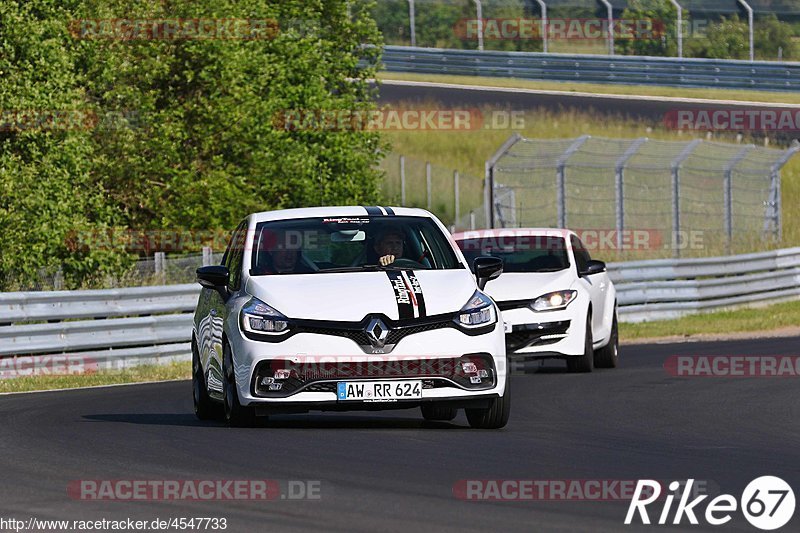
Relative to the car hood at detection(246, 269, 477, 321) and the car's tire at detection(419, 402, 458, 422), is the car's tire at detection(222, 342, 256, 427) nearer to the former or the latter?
the car hood at detection(246, 269, 477, 321)

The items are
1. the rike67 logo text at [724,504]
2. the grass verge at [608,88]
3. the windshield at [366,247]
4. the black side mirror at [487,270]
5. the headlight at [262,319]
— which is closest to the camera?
the rike67 logo text at [724,504]

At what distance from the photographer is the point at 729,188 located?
33.8 meters

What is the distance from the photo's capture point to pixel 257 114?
32.1m

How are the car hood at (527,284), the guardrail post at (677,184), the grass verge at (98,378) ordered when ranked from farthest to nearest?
the guardrail post at (677,184)
the grass verge at (98,378)
the car hood at (527,284)

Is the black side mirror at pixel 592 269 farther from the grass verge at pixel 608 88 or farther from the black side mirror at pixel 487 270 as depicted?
the grass verge at pixel 608 88

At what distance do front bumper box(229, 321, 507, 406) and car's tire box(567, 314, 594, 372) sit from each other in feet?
21.9

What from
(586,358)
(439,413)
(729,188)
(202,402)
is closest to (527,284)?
(586,358)

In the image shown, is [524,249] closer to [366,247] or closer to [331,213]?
[331,213]

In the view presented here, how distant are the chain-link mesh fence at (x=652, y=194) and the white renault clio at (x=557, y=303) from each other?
27.4 ft

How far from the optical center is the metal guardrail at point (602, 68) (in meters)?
47.1

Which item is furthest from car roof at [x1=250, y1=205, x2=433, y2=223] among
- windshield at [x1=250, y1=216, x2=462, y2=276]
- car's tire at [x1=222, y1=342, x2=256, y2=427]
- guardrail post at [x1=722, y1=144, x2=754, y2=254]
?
guardrail post at [x1=722, y1=144, x2=754, y2=254]

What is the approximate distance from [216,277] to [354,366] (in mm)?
1617

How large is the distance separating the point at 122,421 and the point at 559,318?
6.07m

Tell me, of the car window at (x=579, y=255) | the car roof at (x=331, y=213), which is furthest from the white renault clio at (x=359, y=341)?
the car window at (x=579, y=255)
